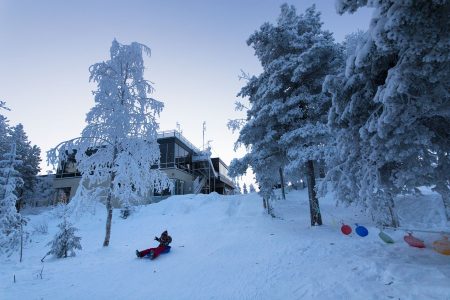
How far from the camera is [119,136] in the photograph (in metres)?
12.8

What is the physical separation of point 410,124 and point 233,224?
9867 millimetres

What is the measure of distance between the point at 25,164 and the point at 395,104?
106ft

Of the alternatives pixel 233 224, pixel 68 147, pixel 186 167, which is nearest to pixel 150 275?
pixel 233 224

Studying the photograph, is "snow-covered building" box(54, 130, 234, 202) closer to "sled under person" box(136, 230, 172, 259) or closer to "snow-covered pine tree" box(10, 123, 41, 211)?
"snow-covered pine tree" box(10, 123, 41, 211)

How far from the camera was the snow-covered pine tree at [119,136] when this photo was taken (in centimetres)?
1233

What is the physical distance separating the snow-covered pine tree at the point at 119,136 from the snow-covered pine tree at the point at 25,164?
60.5 feet

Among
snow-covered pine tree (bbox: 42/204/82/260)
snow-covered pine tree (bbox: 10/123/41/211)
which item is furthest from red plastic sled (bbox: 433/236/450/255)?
snow-covered pine tree (bbox: 10/123/41/211)

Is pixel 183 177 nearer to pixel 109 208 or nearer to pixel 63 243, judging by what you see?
pixel 109 208

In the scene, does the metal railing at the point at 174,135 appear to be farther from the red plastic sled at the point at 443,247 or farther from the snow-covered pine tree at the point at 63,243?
the red plastic sled at the point at 443,247

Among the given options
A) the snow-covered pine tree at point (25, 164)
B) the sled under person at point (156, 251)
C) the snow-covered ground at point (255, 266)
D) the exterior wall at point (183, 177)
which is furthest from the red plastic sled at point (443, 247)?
the snow-covered pine tree at point (25, 164)

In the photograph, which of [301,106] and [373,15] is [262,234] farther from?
[373,15]

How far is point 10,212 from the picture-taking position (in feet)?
46.0

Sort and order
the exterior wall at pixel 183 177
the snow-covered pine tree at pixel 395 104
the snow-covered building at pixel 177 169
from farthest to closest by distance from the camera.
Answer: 1. the snow-covered building at pixel 177 169
2. the exterior wall at pixel 183 177
3. the snow-covered pine tree at pixel 395 104

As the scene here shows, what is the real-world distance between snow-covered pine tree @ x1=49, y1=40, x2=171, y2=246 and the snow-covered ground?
9.33ft
